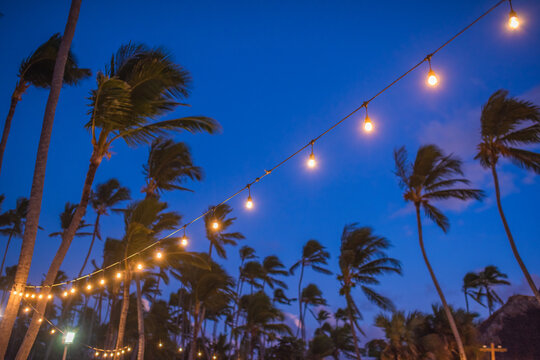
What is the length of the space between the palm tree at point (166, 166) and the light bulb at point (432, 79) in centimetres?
1185

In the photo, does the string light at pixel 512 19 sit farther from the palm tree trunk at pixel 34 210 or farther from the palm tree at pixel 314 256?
the palm tree at pixel 314 256

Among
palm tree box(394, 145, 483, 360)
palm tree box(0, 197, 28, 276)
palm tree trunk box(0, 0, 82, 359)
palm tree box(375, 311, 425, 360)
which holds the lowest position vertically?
palm tree box(375, 311, 425, 360)

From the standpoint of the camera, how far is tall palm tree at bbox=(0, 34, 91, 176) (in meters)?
8.59

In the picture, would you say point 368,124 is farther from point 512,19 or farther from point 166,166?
point 166,166

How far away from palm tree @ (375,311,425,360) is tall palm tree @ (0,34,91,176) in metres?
14.6

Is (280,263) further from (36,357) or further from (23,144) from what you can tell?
(23,144)

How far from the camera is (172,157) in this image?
14680 mm

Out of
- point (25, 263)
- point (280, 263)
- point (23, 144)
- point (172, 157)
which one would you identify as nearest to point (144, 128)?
point (25, 263)

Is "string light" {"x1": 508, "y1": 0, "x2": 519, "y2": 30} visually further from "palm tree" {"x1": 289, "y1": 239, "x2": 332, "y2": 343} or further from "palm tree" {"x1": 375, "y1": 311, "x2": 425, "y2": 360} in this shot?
"palm tree" {"x1": 289, "y1": 239, "x2": 332, "y2": 343}

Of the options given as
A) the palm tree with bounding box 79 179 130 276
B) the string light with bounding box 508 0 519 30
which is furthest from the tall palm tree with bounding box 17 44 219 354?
the palm tree with bounding box 79 179 130 276

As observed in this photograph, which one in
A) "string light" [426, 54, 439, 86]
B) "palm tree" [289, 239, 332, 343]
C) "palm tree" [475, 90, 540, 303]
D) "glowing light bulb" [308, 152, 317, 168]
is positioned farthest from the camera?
"palm tree" [289, 239, 332, 343]

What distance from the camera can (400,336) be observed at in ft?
45.0

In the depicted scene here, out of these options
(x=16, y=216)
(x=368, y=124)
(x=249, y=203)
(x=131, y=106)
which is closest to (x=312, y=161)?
(x=368, y=124)

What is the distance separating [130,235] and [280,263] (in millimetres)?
24779
